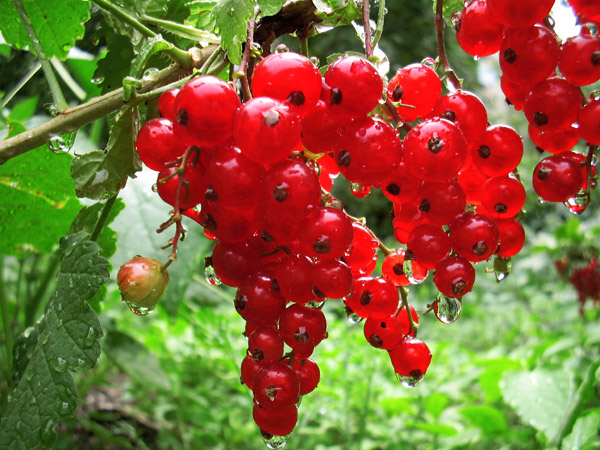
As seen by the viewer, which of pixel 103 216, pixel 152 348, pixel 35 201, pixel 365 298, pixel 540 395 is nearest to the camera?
pixel 365 298

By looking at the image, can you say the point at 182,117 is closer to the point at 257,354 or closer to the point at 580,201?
the point at 257,354

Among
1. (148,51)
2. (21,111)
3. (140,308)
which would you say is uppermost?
(21,111)

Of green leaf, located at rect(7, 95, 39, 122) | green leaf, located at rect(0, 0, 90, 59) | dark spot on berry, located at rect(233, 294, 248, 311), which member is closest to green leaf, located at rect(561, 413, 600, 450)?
dark spot on berry, located at rect(233, 294, 248, 311)

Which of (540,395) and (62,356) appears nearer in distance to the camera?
(62,356)

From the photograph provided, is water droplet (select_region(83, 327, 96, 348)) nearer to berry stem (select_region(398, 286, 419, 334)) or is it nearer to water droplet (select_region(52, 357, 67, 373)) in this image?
water droplet (select_region(52, 357, 67, 373))

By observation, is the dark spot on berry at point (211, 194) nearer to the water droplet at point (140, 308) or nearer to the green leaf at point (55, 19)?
the water droplet at point (140, 308)

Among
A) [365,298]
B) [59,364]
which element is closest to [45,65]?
[59,364]
